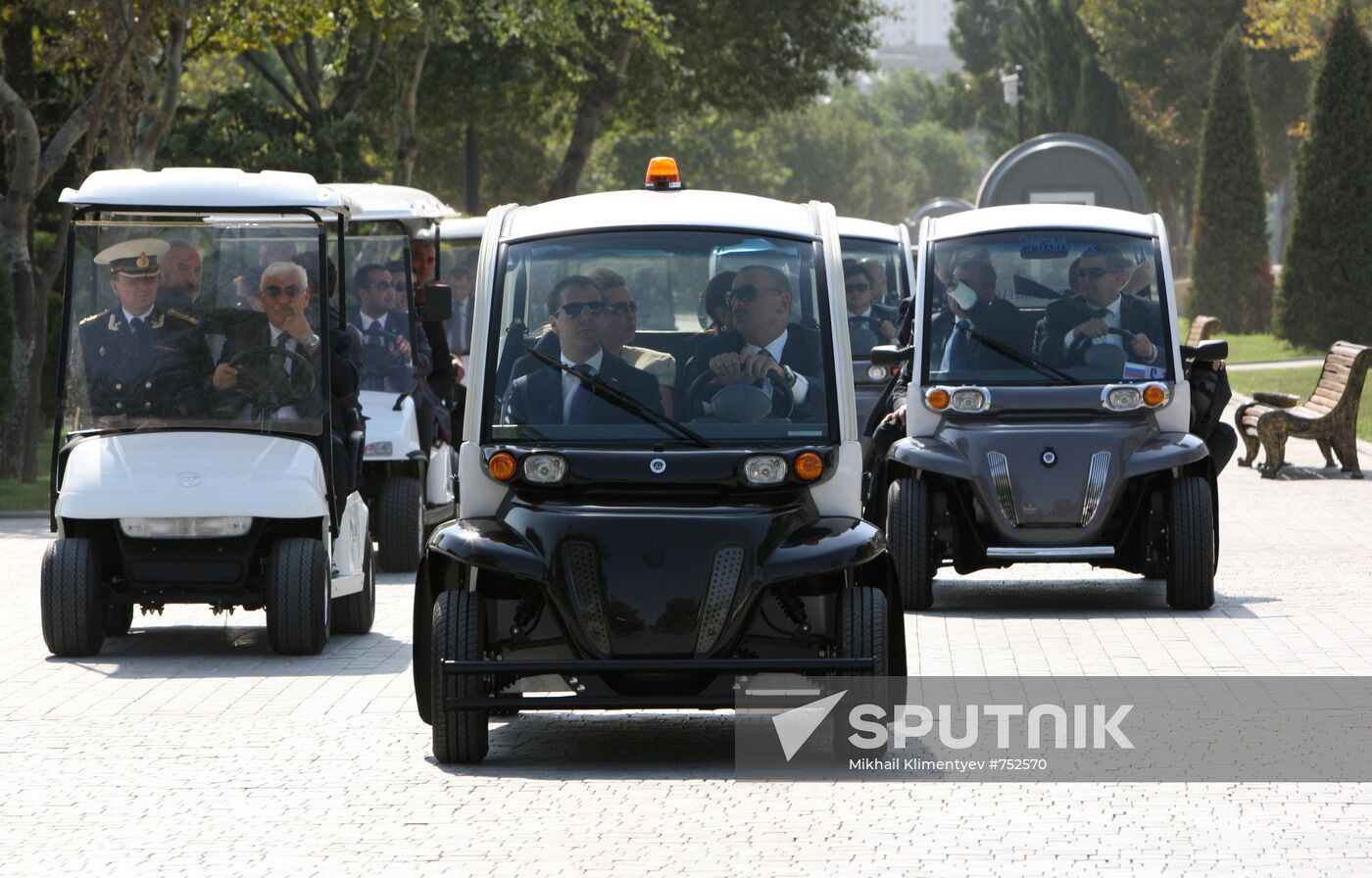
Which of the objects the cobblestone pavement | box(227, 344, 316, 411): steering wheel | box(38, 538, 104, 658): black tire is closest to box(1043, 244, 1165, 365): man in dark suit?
the cobblestone pavement

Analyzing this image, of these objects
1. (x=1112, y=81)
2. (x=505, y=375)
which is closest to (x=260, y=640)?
(x=505, y=375)

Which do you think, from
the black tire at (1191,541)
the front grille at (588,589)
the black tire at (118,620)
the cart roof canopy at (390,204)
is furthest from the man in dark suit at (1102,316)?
the front grille at (588,589)

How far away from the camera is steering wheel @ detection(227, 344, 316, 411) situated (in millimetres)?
10578

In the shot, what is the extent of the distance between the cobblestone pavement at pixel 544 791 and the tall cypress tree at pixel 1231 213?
1415 inches

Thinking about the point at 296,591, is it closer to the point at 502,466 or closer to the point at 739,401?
the point at 502,466

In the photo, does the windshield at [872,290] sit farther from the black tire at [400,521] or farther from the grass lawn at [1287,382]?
the grass lawn at [1287,382]

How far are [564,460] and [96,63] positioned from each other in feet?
52.7

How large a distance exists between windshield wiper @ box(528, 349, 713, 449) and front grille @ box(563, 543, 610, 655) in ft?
1.85

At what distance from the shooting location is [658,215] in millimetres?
7789

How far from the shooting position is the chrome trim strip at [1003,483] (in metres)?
11.5

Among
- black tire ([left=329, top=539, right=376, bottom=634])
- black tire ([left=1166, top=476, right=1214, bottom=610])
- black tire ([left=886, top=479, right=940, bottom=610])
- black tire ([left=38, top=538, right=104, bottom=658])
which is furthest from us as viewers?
black tire ([left=886, top=479, right=940, bottom=610])

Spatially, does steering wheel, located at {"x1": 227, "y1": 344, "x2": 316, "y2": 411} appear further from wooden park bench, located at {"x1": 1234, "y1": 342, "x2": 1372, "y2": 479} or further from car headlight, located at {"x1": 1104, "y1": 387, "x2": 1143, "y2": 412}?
wooden park bench, located at {"x1": 1234, "y1": 342, "x2": 1372, "y2": 479}

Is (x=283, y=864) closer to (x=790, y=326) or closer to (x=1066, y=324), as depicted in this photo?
(x=790, y=326)

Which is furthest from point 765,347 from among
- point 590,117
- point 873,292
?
point 590,117
